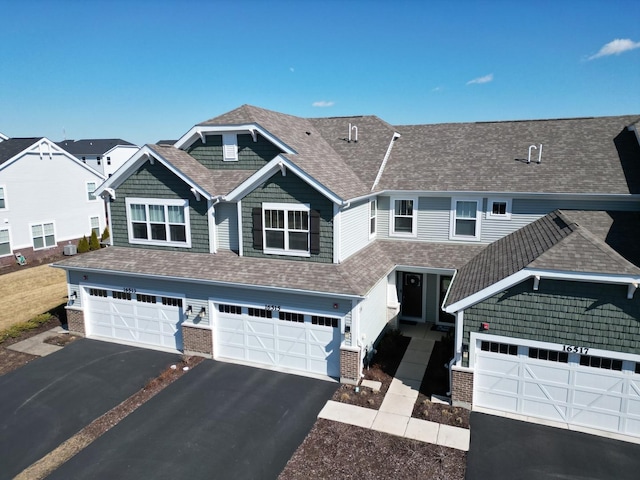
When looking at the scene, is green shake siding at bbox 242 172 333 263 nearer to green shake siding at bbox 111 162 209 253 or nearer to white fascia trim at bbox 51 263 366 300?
white fascia trim at bbox 51 263 366 300

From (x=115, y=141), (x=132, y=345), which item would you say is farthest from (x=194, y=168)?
(x=115, y=141)

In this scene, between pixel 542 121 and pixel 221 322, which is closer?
pixel 221 322

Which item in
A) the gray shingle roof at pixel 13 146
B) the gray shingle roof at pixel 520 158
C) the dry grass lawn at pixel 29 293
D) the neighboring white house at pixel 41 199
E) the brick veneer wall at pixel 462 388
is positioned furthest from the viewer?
the gray shingle roof at pixel 13 146

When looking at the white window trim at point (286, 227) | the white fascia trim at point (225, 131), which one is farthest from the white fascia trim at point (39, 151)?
the white window trim at point (286, 227)

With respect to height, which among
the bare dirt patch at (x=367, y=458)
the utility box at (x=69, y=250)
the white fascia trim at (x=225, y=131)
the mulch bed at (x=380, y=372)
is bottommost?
the bare dirt patch at (x=367, y=458)

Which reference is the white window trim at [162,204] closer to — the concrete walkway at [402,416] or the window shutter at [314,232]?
the window shutter at [314,232]

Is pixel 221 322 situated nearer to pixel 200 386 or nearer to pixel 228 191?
pixel 200 386

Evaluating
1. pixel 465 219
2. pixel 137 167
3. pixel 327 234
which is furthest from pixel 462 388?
pixel 137 167

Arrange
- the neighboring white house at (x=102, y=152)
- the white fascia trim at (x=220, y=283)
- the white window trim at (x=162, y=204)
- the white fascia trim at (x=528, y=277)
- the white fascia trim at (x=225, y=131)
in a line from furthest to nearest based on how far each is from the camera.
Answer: the neighboring white house at (x=102, y=152), the white window trim at (x=162, y=204), the white fascia trim at (x=225, y=131), the white fascia trim at (x=220, y=283), the white fascia trim at (x=528, y=277)
